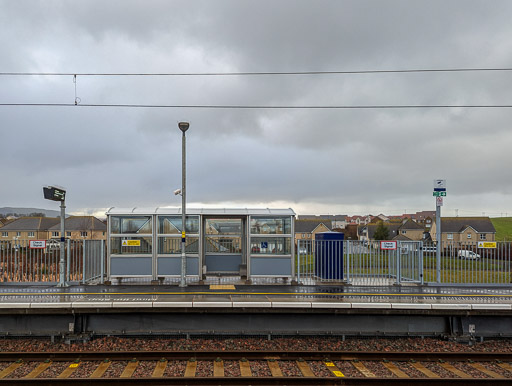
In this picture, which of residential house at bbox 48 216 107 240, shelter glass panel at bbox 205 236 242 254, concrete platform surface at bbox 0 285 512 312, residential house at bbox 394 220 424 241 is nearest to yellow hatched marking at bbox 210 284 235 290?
concrete platform surface at bbox 0 285 512 312

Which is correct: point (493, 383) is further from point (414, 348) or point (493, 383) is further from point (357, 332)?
point (357, 332)

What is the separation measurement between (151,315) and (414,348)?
254 inches

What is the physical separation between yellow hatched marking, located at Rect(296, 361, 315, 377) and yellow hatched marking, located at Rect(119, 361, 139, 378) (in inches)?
133

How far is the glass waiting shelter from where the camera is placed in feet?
42.9

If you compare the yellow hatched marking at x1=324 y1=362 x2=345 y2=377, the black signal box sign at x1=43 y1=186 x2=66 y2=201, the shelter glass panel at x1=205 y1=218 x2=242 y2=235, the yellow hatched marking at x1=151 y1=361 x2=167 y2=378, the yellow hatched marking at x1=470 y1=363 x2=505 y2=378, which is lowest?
the yellow hatched marking at x1=470 y1=363 x2=505 y2=378

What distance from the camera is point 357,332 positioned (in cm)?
952

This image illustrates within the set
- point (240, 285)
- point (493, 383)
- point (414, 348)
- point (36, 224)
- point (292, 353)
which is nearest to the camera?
point (493, 383)

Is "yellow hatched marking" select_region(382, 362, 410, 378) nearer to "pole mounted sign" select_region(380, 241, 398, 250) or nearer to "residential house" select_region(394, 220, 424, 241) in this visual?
"pole mounted sign" select_region(380, 241, 398, 250)

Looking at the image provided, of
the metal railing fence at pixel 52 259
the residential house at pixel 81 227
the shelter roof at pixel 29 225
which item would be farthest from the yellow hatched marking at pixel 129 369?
the shelter roof at pixel 29 225

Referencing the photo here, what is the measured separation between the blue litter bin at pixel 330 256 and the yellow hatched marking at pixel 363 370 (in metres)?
5.42

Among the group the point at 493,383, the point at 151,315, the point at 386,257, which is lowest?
the point at 493,383

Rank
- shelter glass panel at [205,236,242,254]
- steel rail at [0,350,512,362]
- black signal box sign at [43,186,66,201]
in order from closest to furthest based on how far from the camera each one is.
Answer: steel rail at [0,350,512,362], black signal box sign at [43,186,66,201], shelter glass panel at [205,236,242,254]

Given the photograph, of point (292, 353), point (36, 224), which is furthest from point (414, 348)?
point (36, 224)

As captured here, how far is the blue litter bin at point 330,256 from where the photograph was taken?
1321 centimetres
